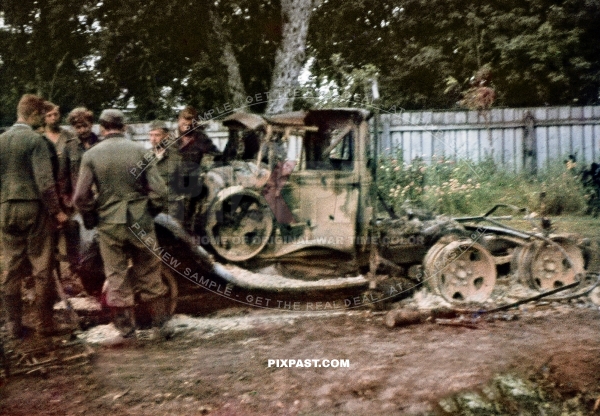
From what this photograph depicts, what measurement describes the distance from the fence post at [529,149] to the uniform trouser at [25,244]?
10.2ft

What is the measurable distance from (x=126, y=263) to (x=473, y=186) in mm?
2302

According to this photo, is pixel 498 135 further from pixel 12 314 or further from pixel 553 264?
pixel 12 314

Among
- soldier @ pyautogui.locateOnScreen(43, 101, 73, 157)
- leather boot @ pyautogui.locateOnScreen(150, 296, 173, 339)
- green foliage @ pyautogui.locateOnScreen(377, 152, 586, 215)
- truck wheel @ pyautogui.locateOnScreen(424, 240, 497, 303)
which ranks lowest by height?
leather boot @ pyautogui.locateOnScreen(150, 296, 173, 339)

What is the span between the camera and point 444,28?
3516mm

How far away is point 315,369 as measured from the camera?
3.23m

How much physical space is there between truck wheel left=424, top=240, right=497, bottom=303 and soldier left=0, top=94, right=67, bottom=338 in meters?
2.45

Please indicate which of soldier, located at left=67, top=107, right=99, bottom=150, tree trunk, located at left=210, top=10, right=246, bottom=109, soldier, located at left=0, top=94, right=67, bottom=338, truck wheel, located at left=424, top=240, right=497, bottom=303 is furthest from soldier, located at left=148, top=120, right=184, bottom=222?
truck wheel, located at left=424, top=240, right=497, bottom=303

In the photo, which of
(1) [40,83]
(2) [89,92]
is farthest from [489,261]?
(1) [40,83]

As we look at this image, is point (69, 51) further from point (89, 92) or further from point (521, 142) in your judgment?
point (521, 142)

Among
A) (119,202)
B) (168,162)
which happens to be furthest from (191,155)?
(119,202)

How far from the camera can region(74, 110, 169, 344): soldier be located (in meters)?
3.36

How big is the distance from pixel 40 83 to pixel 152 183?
3.02ft
